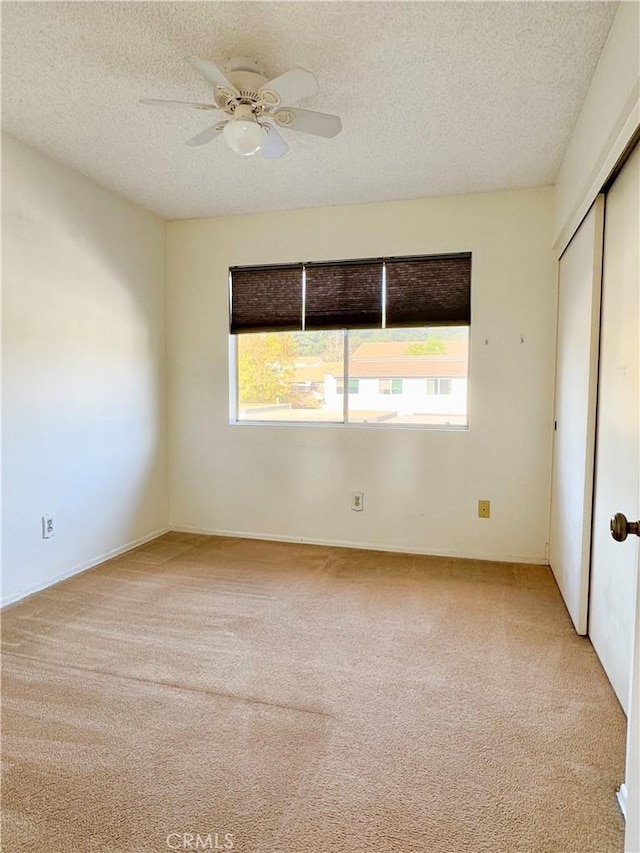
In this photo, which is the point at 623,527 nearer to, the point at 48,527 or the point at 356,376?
the point at 356,376

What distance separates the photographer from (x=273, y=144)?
2.24m

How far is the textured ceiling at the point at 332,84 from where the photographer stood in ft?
5.79

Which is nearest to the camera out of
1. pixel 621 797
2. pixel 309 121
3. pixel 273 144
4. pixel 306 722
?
pixel 621 797

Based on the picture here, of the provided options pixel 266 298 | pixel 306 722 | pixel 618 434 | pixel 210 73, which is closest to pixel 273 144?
pixel 210 73

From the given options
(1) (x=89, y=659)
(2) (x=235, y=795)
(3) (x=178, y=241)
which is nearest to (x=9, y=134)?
(3) (x=178, y=241)

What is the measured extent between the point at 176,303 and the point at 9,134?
1.62 m

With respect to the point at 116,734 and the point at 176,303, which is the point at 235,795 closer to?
the point at 116,734

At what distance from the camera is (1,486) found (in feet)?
8.69

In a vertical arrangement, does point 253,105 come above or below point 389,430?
above

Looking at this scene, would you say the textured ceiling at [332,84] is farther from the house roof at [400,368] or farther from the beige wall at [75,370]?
the house roof at [400,368]

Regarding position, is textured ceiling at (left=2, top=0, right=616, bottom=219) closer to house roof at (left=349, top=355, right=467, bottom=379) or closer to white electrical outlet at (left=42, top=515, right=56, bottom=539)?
house roof at (left=349, top=355, right=467, bottom=379)

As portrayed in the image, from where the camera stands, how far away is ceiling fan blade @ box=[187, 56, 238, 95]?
5.63ft

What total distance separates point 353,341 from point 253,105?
192 centimetres

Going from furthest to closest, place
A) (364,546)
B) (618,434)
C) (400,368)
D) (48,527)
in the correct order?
(364,546) < (400,368) < (48,527) < (618,434)
